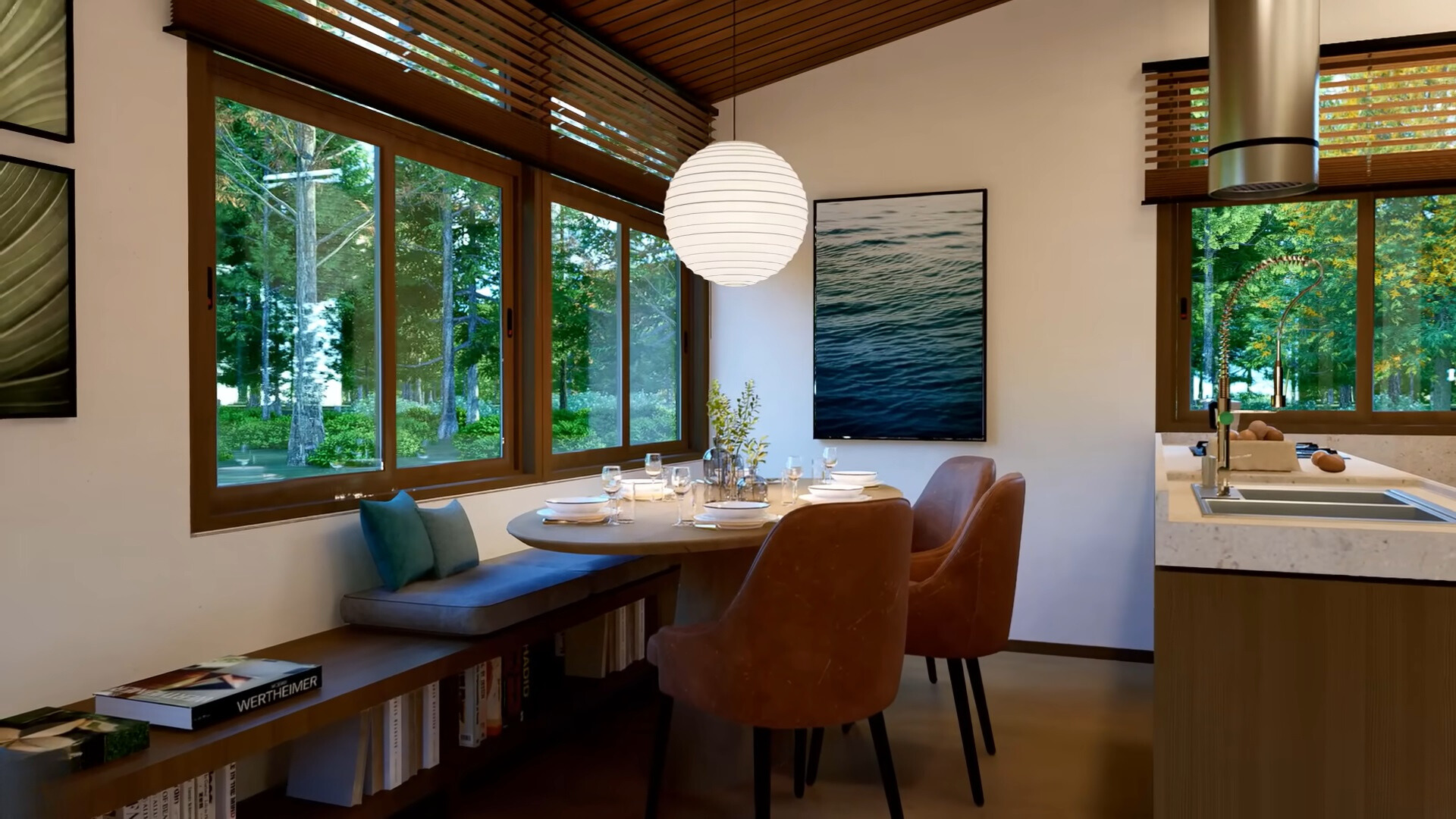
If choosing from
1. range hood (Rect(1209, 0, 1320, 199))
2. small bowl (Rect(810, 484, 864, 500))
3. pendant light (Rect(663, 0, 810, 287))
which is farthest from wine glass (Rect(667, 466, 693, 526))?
range hood (Rect(1209, 0, 1320, 199))

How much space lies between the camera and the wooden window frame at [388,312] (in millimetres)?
2717

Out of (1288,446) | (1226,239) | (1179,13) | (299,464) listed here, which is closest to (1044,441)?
(1226,239)

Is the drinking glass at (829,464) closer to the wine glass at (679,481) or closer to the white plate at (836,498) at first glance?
the white plate at (836,498)

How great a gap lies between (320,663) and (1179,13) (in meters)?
4.72

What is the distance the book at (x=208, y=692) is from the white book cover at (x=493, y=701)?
0.76 meters

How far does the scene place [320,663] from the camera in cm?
272

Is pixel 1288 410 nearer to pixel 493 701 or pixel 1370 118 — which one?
pixel 1370 118

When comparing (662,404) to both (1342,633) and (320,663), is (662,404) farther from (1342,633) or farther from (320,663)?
(1342,633)

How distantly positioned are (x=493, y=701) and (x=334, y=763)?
61 centimetres

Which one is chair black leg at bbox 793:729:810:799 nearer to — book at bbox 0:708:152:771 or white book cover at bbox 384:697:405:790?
white book cover at bbox 384:697:405:790

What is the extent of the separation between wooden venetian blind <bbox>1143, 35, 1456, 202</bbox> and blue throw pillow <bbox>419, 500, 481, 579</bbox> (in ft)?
11.6

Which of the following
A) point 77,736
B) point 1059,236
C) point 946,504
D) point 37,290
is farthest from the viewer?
point 1059,236

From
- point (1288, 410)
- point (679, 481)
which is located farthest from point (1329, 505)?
point (1288, 410)

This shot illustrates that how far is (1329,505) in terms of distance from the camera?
2387mm
